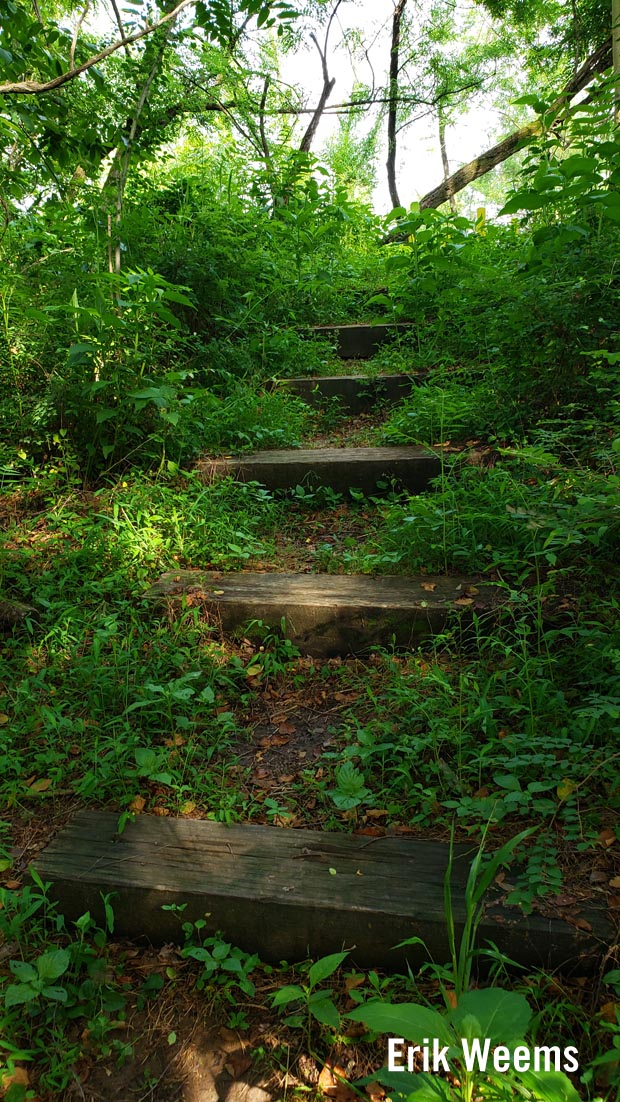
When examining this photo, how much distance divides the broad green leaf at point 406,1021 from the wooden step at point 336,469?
104 inches

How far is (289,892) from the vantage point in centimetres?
150

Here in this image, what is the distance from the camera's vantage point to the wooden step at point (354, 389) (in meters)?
4.65

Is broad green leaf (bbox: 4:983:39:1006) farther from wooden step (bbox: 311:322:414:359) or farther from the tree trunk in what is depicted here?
the tree trunk

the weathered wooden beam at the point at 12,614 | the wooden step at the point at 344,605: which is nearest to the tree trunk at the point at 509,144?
the wooden step at the point at 344,605

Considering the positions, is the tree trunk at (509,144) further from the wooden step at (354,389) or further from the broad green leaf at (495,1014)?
the broad green leaf at (495,1014)

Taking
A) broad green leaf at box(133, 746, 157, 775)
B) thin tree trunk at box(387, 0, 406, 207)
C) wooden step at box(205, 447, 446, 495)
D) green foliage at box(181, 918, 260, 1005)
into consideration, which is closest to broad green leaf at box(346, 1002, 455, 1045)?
green foliage at box(181, 918, 260, 1005)

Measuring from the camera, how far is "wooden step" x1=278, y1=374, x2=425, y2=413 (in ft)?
15.3

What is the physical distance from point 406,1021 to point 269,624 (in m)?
1.55

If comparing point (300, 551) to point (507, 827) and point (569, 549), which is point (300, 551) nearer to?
point (569, 549)

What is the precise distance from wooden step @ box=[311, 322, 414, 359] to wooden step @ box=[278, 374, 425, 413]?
35.1 inches

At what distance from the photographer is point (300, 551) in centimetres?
315

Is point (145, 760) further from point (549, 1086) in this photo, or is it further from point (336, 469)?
point (336, 469)

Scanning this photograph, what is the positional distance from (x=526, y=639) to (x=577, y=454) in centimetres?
114

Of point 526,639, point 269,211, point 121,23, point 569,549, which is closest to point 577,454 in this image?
point 569,549
